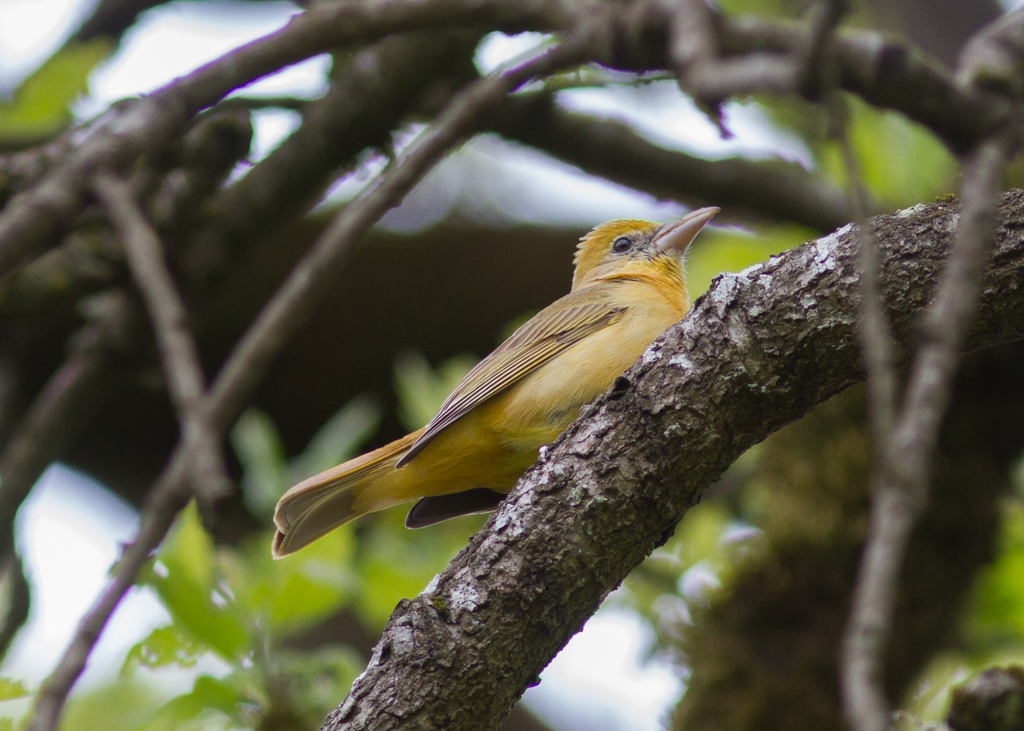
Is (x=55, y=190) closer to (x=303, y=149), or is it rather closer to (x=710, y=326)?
(x=303, y=149)

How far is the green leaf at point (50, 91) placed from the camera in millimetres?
4844

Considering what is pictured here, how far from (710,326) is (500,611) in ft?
2.94

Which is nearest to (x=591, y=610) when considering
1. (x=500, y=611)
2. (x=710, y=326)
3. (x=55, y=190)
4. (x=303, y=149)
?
(x=500, y=611)

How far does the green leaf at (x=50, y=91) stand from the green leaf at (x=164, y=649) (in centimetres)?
267

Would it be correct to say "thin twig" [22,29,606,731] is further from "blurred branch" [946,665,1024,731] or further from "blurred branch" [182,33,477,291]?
"blurred branch" [946,665,1024,731]

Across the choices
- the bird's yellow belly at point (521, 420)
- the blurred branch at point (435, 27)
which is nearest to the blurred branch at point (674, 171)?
the blurred branch at point (435, 27)

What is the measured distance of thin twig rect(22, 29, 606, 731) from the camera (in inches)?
92.4

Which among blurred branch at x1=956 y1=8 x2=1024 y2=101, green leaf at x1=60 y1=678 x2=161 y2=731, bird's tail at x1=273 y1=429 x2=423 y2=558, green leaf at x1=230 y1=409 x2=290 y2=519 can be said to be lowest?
green leaf at x1=60 y1=678 x2=161 y2=731

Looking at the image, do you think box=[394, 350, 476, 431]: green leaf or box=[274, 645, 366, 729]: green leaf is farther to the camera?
box=[394, 350, 476, 431]: green leaf

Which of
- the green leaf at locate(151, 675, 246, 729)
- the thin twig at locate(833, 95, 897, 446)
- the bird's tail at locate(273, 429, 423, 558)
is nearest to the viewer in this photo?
the thin twig at locate(833, 95, 897, 446)

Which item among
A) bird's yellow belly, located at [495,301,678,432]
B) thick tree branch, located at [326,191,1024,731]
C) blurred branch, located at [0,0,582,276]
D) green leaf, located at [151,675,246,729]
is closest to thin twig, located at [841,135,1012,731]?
thick tree branch, located at [326,191,1024,731]

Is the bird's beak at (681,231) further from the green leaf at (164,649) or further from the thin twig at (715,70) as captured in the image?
the green leaf at (164,649)

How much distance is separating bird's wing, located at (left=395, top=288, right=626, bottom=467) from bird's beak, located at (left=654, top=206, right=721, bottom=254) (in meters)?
0.83

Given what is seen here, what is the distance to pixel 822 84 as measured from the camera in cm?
200
